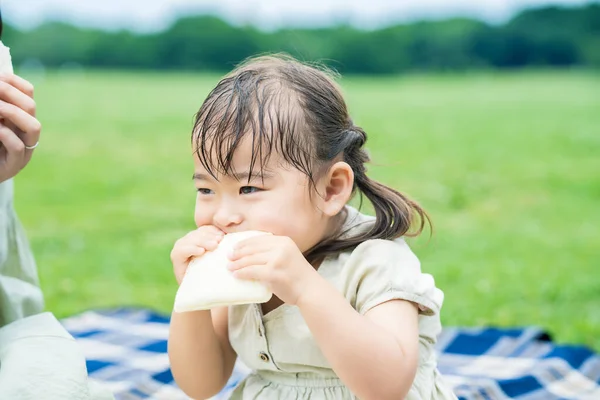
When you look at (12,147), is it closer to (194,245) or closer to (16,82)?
(16,82)

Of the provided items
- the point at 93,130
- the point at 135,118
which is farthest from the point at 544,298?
the point at 135,118

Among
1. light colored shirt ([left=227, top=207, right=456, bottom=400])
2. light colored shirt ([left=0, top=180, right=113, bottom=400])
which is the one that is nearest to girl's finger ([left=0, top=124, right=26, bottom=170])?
light colored shirt ([left=0, top=180, right=113, bottom=400])

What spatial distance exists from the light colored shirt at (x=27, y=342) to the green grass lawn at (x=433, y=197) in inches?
36.5

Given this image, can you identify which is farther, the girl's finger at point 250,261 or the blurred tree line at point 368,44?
the blurred tree line at point 368,44

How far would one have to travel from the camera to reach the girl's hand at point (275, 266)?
1.75 meters

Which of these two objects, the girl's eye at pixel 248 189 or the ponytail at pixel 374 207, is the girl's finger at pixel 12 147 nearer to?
the girl's eye at pixel 248 189

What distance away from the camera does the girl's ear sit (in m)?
1.95

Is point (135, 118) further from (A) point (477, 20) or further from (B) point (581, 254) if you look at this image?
(A) point (477, 20)

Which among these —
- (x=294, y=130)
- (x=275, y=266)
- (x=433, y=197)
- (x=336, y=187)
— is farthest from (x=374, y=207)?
(x=433, y=197)

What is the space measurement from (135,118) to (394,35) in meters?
12.9

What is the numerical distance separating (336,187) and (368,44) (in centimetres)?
2229

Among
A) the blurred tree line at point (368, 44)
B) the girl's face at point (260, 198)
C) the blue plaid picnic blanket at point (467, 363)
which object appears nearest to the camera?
the girl's face at point (260, 198)

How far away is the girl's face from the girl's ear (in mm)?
38

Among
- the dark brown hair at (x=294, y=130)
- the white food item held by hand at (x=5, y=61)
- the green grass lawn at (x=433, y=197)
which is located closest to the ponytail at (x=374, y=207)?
the dark brown hair at (x=294, y=130)
